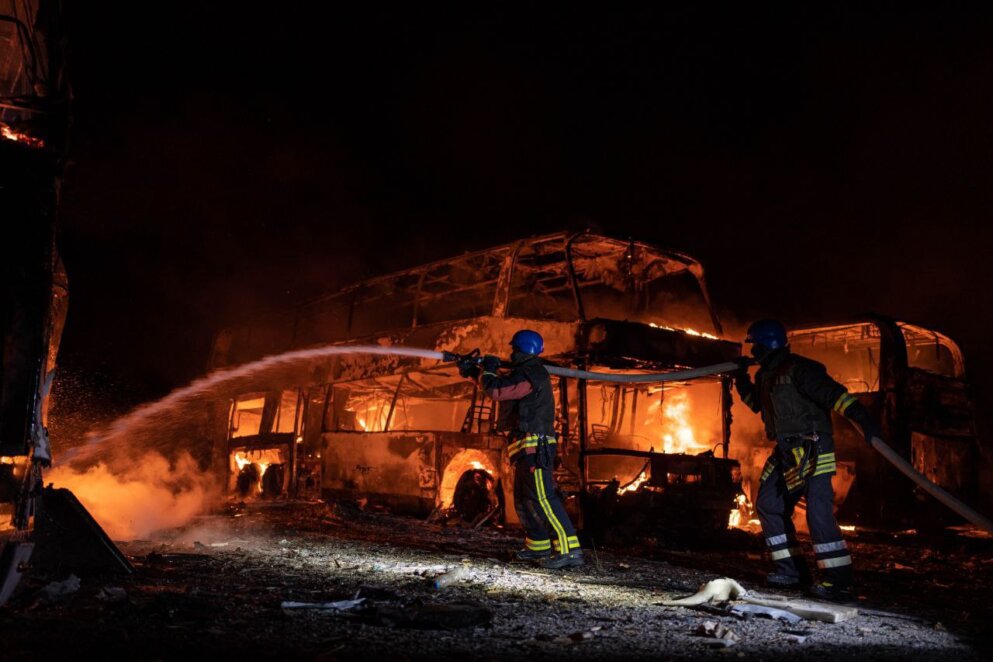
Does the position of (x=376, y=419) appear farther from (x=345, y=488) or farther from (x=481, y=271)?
(x=481, y=271)

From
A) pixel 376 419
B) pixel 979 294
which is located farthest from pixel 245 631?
pixel 979 294

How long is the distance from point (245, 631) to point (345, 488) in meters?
8.51

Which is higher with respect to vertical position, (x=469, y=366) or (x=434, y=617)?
(x=469, y=366)

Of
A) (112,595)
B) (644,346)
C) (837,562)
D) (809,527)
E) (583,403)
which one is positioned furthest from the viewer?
(644,346)

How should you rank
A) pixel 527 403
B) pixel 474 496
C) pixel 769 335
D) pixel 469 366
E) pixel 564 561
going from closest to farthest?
pixel 769 335 → pixel 564 561 → pixel 527 403 → pixel 469 366 → pixel 474 496

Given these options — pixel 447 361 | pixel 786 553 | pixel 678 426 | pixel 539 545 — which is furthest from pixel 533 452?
pixel 678 426

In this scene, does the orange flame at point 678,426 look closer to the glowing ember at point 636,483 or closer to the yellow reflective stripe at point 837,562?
the glowing ember at point 636,483

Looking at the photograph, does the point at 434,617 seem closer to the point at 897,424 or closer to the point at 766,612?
the point at 766,612

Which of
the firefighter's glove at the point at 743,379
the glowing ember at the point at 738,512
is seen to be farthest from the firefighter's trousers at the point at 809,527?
the glowing ember at the point at 738,512

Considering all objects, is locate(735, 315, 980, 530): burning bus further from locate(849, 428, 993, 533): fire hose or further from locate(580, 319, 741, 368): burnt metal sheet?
locate(849, 428, 993, 533): fire hose

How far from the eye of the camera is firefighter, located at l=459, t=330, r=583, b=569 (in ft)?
22.0

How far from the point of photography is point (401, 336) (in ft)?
38.0

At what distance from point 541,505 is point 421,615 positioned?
2.80 meters

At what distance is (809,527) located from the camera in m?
5.55
